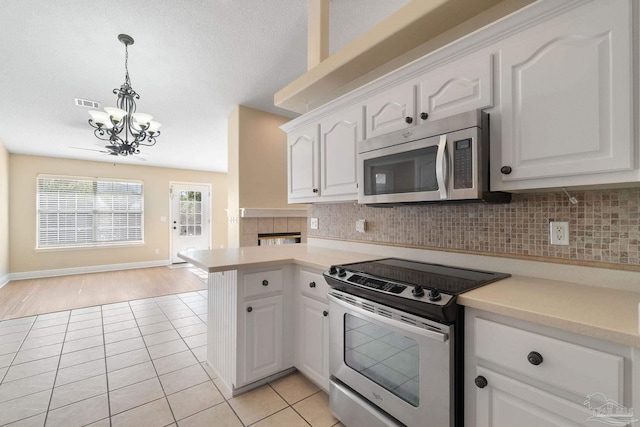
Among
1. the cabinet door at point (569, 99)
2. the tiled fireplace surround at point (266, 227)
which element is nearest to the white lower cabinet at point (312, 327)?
the cabinet door at point (569, 99)

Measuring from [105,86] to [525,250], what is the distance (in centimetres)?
406

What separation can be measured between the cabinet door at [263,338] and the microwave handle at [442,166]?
4.24 feet

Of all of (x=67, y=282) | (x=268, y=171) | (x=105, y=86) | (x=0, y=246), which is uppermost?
(x=105, y=86)

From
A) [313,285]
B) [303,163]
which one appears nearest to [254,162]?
[303,163]

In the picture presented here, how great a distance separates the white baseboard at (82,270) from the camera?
5544mm

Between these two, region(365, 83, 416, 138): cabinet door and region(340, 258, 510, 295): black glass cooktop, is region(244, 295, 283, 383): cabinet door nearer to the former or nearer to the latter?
region(340, 258, 510, 295): black glass cooktop

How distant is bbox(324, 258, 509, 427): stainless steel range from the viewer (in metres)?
1.13

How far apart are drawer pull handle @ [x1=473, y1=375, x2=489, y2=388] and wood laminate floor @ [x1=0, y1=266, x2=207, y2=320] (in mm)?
4636

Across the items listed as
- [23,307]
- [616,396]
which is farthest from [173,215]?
[616,396]

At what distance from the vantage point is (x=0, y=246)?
16.2 feet

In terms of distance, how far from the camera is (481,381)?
1063mm

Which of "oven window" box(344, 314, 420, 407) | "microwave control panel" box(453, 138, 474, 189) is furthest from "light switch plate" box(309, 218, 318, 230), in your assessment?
"microwave control panel" box(453, 138, 474, 189)

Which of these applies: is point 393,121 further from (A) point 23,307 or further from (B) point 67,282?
(B) point 67,282

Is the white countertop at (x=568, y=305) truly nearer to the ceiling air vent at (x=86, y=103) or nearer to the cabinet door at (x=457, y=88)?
the cabinet door at (x=457, y=88)
